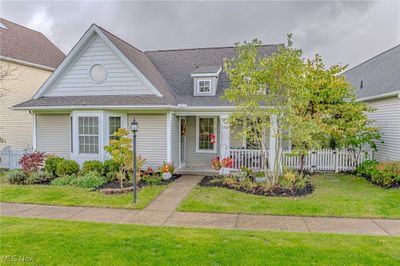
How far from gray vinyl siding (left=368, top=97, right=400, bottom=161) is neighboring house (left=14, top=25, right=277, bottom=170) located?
629 centimetres

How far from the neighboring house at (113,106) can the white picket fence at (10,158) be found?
0.88 metres

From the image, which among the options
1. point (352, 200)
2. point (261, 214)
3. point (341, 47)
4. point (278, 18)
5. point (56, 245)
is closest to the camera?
point (56, 245)

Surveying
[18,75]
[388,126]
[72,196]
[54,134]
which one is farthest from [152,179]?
[18,75]

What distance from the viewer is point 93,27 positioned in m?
11.6

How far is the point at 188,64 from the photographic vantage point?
49.6ft

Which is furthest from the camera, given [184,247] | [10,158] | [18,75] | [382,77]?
[18,75]

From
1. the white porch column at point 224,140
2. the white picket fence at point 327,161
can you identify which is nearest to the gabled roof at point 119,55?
the white porch column at point 224,140

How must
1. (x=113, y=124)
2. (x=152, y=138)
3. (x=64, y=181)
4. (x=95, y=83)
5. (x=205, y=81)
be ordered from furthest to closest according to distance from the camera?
(x=205, y=81) < (x=95, y=83) < (x=113, y=124) < (x=152, y=138) < (x=64, y=181)

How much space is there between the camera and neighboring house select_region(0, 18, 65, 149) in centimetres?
1460

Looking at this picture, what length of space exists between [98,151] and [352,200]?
9.55 m

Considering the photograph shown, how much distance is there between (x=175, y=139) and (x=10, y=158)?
7.84 metres

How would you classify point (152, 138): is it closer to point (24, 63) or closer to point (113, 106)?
point (113, 106)

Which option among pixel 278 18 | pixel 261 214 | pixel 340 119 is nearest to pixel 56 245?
pixel 261 214

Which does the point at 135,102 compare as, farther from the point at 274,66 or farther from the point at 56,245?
the point at 56,245
